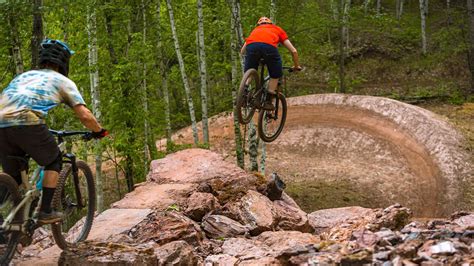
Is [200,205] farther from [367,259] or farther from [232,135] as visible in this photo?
[232,135]

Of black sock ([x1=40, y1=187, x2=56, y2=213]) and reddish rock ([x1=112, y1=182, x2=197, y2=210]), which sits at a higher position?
black sock ([x1=40, y1=187, x2=56, y2=213])

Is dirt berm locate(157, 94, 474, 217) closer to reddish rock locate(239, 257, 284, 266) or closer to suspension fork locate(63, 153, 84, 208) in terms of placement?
reddish rock locate(239, 257, 284, 266)

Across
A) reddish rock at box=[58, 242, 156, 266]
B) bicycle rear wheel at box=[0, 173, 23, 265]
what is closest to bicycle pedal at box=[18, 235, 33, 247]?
bicycle rear wheel at box=[0, 173, 23, 265]

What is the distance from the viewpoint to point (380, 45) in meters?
35.7

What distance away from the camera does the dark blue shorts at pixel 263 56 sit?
→ 943 cm

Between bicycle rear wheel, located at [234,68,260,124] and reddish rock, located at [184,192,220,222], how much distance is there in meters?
1.83

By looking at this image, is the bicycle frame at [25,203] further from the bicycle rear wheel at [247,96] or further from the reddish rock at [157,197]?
the bicycle rear wheel at [247,96]

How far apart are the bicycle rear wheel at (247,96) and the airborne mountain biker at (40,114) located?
4448 mm

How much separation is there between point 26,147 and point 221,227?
4.38 m

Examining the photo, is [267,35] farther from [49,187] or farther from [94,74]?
[94,74]

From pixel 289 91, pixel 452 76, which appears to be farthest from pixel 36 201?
pixel 452 76

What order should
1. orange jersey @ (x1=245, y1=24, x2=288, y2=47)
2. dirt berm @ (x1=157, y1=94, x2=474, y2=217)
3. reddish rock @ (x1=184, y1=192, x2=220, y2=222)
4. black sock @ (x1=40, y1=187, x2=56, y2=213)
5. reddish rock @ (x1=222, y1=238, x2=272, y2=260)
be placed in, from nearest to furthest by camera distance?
1. black sock @ (x1=40, y1=187, x2=56, y2=213)
2. reddish rock @ (x1=222, y1=238, x2=272, y2=260)
3. reddish rock @ (x1=184, y1=192, x2=220, y2=222)
4. orange jersey @ (x1=245, y1=24, x2=288, y2=47)
5. dirt berm @ (x1=157, y1=94, x2=474, y2=217)

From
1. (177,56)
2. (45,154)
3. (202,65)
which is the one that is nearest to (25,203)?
(45,154)

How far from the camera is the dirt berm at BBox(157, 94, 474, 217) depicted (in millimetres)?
16958
